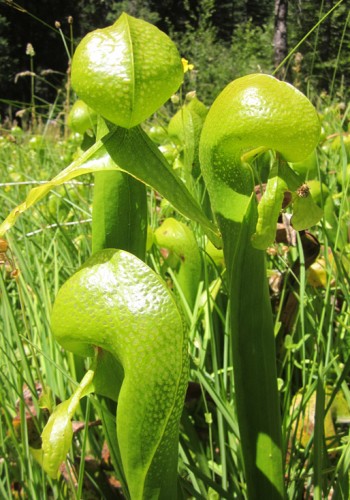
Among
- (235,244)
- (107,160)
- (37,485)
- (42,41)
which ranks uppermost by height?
(42,41)

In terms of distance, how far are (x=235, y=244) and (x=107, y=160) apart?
0.17 meters

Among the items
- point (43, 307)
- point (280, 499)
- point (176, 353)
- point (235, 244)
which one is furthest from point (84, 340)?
point (43, 307)

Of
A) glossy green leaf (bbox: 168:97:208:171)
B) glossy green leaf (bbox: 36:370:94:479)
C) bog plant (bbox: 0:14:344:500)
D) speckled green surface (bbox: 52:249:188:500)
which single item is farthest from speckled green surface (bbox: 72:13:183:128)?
glossy green leaf (bbox: 168:97:208:171)

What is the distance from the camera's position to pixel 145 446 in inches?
17.9

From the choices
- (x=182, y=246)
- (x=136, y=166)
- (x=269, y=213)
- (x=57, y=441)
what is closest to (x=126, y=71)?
(x=136, y=166)

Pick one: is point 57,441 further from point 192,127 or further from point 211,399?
point 192,127

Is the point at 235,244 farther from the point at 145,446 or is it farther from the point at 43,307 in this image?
the point at 43,307

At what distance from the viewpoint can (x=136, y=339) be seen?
0.43 m

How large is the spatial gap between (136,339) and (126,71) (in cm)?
23

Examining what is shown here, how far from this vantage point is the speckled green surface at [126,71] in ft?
1.51

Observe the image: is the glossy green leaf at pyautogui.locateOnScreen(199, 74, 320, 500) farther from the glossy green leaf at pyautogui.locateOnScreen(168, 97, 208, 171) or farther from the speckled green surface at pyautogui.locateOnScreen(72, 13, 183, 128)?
the glossy green leaf at pyautogui.locateOnScreen(168, 97, 208, 171)

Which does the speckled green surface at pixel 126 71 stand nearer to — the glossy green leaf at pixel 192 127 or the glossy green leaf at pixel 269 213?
the glossy green leaf at pixel 269 213

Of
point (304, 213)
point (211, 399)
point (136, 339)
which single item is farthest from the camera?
point (211, 399)

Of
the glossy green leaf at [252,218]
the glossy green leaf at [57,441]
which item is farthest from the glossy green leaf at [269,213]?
the glossy green leaf at [57,441]
